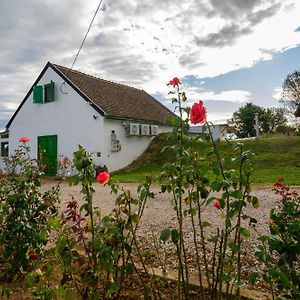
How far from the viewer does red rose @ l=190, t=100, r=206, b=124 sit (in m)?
1.58

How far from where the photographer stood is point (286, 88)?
37.1 m

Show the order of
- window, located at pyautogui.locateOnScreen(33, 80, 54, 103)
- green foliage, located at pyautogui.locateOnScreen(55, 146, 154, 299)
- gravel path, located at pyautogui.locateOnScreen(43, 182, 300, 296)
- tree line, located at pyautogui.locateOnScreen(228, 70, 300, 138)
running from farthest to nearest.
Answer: tree line, located at pyautogui.locateOnScreen(228, 70, 300, 138) < window, located at pyautogui.locateOnScreen(33, 80, 54, 103) < gravel path, located at pyautogui.locateOnScreen(43, 182, 300, 296) < green foliage, located at pyautogui.locateOnScreen(55, 146, 154, 299)

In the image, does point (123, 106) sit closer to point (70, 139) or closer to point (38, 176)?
point (70, 139)

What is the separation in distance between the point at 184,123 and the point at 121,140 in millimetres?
15162

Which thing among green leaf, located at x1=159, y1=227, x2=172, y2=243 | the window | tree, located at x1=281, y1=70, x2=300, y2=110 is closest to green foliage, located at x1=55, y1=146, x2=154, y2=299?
green leaf, located at x1=159, y1=227, x2=172, y2=243

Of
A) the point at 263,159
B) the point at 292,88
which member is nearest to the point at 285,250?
the point at 263,159

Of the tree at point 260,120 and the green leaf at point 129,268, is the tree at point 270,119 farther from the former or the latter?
the green leaf at point 129,268

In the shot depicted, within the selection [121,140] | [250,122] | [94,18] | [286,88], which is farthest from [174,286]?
[250,122]

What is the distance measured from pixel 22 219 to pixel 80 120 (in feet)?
46.8

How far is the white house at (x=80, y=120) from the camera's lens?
1595 centimetres

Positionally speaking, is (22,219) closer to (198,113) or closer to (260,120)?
(198,113)

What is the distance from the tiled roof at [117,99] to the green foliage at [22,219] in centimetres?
1238

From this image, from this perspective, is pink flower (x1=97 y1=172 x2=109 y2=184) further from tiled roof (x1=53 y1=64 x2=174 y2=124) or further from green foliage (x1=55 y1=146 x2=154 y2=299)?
tiled roof (x1=53 y1=64 x2=174 y2=124)

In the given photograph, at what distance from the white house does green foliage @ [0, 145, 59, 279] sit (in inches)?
497
